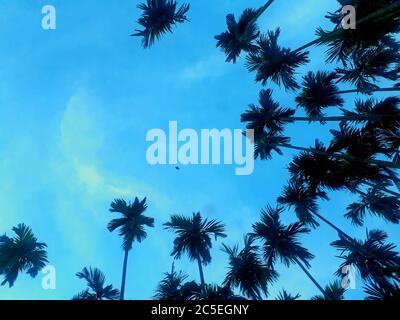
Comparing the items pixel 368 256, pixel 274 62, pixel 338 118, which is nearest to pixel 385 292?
pixel 368 256

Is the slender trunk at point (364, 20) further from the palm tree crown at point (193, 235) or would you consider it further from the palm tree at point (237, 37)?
the palm tree crown at point (193, 235)

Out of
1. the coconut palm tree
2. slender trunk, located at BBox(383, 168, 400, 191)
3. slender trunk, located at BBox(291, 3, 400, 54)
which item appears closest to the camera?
slender trunk, located at BBox(291, 3, 400, 54)

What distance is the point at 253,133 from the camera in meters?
15.7

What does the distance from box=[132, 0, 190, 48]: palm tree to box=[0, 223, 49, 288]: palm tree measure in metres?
9.97

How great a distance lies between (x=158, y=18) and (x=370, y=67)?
9366mm

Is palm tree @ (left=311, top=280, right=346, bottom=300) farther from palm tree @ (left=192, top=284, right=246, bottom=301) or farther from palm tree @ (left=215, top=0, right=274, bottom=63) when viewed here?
palm tree @ (left=215, top=0, right=274, bottom=63)

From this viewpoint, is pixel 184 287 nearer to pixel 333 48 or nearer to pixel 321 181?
pixel 321 181

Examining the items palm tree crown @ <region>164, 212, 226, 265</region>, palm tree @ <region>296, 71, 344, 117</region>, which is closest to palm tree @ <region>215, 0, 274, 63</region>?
palm tree @ <region>296, 71, 344, 117</region>

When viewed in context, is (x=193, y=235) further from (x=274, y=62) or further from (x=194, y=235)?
(x=274, y=62)

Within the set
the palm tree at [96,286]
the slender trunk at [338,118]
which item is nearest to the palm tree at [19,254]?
the palm tree at [96,286]

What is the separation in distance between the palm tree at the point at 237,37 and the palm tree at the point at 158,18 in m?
2.48

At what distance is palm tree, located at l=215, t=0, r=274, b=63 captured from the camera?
15.8 metres
